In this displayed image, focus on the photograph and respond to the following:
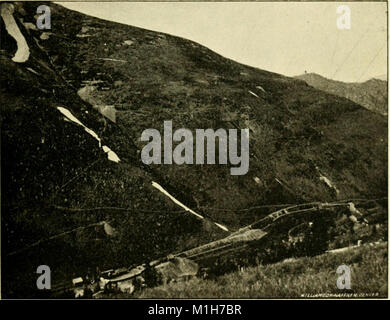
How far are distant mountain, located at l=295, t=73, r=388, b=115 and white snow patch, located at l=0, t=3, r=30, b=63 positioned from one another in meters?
2.80

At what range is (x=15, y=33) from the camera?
4457 mm

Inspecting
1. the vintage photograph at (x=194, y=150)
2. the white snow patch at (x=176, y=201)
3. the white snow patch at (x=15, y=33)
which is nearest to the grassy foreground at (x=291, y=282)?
the vintage photograph at (x=194, y=150)

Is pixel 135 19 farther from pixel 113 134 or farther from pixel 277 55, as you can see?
pixel 277 55

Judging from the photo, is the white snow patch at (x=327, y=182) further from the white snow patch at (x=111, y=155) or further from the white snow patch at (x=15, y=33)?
the white snow patch at (x=15, y=33)

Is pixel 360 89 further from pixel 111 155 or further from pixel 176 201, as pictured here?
pixel 111 155

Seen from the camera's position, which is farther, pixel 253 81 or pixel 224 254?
pixel 253 81

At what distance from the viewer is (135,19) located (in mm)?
4562

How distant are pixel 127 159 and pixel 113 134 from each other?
0.29 m

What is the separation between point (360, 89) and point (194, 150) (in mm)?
1840

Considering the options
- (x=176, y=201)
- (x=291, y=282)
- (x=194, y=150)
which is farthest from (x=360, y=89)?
(x=176, y=201)

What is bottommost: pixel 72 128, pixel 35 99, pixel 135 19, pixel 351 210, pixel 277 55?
pixel 351 210

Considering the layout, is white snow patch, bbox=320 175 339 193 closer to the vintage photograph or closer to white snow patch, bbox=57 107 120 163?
the vintage photograph
